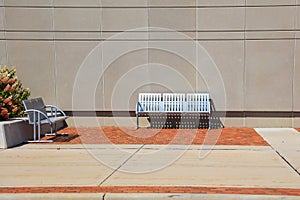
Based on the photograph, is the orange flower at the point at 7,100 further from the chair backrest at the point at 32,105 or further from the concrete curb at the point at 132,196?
the concrete curb at the point at 132,196

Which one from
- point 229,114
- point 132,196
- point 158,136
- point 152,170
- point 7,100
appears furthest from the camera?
point 229,114

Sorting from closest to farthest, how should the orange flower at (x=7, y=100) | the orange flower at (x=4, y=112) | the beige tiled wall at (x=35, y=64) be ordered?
the orange flower at (x=4, y=112) < the orange flower at (x=7, y=100) < the beige tiled wall at (x=35, y=64)

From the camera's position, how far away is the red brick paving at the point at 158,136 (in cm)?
1006

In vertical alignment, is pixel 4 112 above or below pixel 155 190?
above

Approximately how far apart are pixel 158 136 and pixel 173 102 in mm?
1698

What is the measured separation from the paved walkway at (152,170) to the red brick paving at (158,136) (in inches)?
12.8

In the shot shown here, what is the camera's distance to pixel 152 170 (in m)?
7.27

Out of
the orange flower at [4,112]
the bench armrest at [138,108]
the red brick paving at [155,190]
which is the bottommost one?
the red brick paving at [155,190]

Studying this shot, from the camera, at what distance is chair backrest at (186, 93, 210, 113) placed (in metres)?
12.1

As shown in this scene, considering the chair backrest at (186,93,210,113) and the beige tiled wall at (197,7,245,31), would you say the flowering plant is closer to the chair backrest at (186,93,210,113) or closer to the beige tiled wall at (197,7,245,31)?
the chair backrest at (186,93,210,113)

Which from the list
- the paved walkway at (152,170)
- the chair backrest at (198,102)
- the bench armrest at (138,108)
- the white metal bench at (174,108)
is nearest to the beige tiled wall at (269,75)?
the chair backrest at (198,102)

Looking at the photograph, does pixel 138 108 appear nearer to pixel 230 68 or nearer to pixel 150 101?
pixel 150 101

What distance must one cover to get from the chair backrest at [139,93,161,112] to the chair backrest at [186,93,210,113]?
35.3 inches

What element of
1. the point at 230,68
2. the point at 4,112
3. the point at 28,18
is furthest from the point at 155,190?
the point at 28,18
